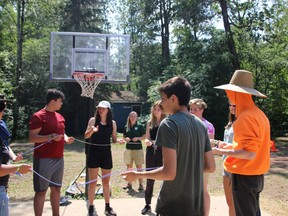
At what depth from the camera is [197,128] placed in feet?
8.25

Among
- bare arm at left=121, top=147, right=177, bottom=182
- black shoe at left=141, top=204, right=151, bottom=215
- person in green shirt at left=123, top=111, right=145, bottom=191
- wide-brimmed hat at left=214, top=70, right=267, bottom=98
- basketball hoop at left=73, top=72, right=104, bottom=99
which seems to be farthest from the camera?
basketball hoop at left=73, top=72, right=104, bottom=99

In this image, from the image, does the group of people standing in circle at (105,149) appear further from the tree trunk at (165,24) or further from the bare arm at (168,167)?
the tree trunk at (165,24)

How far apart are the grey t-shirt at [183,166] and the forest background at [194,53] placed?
14264mm

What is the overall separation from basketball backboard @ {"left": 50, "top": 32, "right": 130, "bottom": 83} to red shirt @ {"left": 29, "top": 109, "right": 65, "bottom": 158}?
409 centimetres

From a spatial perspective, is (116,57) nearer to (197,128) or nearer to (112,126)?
(112,126)

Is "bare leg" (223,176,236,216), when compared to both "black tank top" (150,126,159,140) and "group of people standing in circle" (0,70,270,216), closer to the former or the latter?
"group of people standing in circle" (0,70,270,216)

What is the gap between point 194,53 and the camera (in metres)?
20.3

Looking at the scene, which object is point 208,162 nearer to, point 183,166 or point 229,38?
point 183,166

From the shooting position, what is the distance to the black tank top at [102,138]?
17.0ft

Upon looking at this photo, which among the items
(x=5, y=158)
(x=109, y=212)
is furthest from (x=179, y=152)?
(x=109, y=212)

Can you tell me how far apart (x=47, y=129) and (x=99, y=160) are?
112 centimetres

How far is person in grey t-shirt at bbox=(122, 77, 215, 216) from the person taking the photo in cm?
236

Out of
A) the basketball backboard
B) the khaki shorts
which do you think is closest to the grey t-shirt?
the khaki shorts

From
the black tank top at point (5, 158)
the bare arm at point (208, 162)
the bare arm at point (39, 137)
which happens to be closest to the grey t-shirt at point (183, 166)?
the bare arm at point (208, 162)
